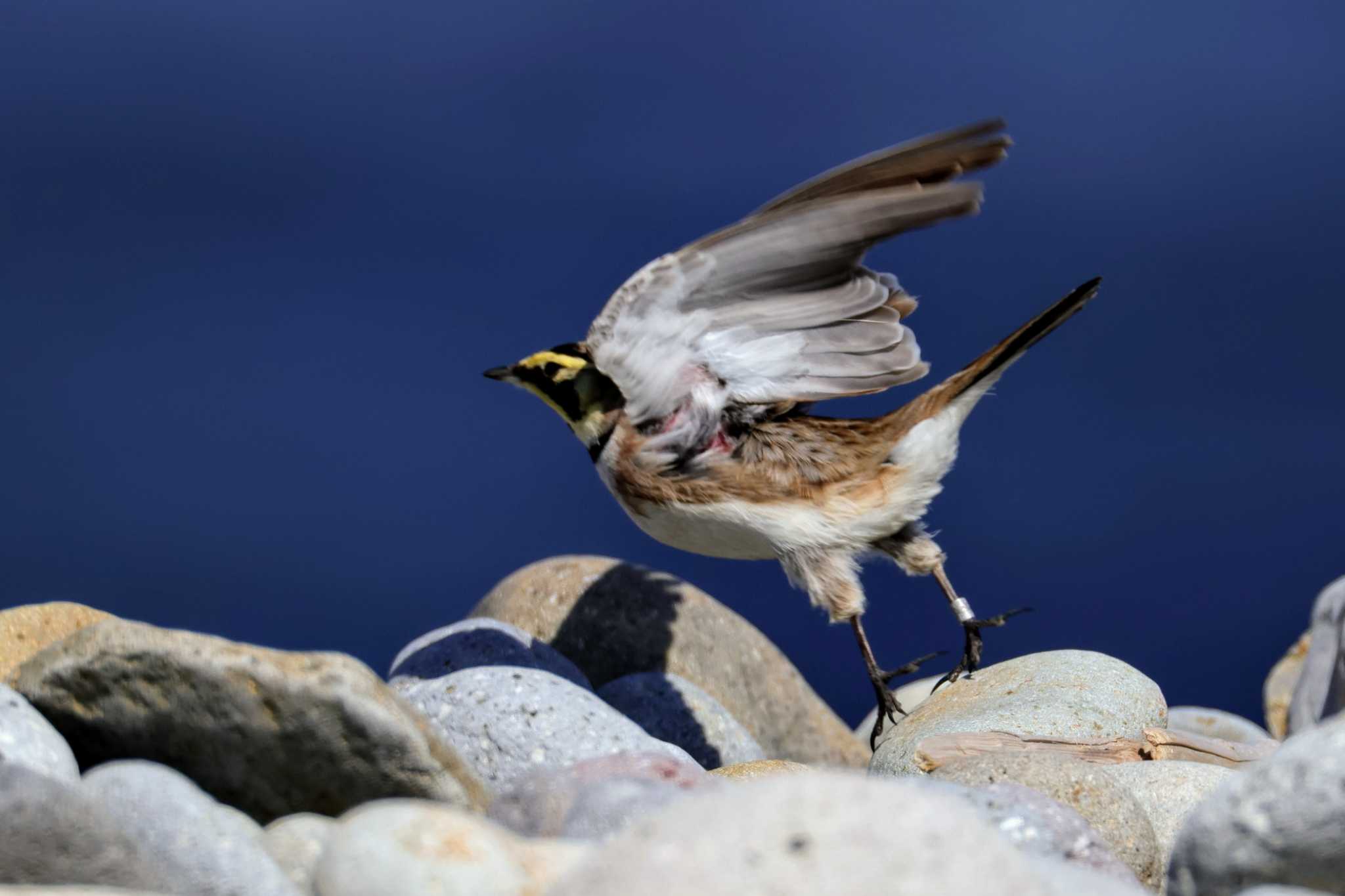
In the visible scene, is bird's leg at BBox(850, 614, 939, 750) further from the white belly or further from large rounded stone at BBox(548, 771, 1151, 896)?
large rounded stone at BBox(548, 771, 1151, 896)

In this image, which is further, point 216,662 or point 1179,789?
point 1179,789

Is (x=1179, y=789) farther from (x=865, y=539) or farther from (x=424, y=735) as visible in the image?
(x=424, y=735)

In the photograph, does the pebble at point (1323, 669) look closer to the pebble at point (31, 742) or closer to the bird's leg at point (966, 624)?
the bird's leg at point (966, 624)

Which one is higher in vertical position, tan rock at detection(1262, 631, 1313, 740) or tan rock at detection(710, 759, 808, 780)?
tan rock at detection(710, 759, 808, 780)

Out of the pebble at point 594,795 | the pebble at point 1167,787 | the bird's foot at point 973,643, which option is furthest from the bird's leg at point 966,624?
the pebble at point 594,795

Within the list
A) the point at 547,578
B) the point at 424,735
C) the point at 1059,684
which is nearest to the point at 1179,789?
the point at 1059,684

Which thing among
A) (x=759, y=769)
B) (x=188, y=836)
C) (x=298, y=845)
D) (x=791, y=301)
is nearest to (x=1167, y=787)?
(x=759, y=769)

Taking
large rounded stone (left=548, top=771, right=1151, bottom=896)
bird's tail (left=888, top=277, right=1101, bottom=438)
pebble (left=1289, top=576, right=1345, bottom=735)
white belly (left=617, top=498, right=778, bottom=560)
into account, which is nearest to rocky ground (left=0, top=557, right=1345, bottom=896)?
large rounded stone (left=548, top=771, right=1151, bottom=896)
